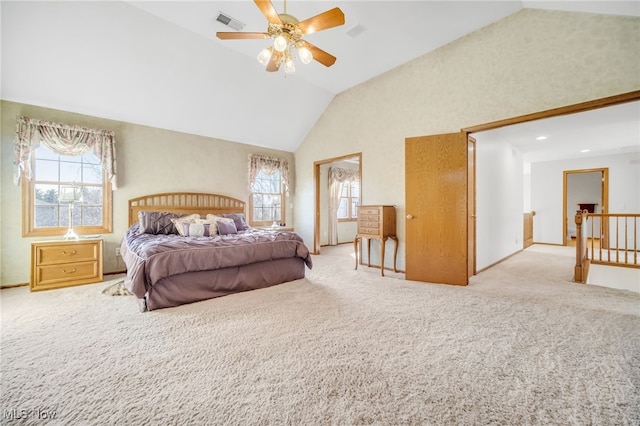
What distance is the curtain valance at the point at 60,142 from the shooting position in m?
3.46

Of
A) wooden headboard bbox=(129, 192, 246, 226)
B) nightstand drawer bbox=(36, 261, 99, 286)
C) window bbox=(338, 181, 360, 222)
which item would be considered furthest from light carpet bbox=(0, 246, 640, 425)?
window bbox=(338, 181, 360, 222)

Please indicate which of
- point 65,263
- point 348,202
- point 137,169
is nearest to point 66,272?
point 65,263

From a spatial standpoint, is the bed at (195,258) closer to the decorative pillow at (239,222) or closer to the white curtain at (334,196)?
the decorative pillow at (239,222)

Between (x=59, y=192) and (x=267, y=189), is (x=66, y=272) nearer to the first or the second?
(x=59, y=192)

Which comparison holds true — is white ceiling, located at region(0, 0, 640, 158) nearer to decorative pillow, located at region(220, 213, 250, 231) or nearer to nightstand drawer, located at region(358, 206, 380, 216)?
decorative pillow, located at region(220, 213, 250, 231)

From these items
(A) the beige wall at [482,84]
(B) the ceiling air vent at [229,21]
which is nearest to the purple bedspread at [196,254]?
(A) the beige wall at [482,84]

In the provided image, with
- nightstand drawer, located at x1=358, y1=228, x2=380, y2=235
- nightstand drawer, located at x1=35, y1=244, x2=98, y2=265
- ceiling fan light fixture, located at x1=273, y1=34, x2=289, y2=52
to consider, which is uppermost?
ceiling fan light fixture, located at x1=273, y1=34, x2=289, y2=52

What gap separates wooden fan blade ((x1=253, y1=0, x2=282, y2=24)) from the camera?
1.96 meters

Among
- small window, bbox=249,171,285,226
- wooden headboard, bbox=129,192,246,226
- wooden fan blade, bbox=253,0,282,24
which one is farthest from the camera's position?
small window, bbox=249,171,285,226

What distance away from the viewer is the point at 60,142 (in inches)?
145

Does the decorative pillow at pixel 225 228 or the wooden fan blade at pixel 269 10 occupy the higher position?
the wooden fan blade at pixel 269 10

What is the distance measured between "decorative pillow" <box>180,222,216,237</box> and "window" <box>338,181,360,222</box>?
14.7 ft

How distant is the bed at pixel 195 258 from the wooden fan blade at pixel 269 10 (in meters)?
2.30

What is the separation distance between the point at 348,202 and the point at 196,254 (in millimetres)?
5758
